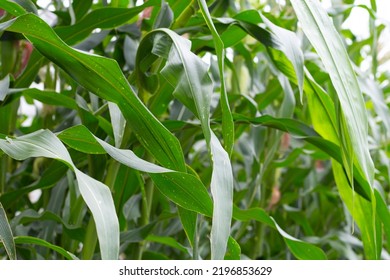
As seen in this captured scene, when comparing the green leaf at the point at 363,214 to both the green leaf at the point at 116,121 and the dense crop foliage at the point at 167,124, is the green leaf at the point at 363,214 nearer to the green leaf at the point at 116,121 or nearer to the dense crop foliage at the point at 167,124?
the dense crop foliage at the point at 167,124

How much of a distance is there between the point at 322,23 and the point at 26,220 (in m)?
0.37

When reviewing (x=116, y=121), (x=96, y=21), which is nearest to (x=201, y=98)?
(x=116, y=121)

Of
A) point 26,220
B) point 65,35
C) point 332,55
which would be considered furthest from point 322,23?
point 26,220

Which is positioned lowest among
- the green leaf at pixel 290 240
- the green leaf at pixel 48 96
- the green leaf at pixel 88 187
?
the green leaf at pixel 290 240

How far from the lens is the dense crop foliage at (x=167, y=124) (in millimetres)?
382

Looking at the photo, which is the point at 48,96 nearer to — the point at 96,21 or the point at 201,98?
the point at 96,21

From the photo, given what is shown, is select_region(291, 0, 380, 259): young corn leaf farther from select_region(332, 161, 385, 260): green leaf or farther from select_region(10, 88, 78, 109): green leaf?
select_region(10, 88, 78, 109): green leaf

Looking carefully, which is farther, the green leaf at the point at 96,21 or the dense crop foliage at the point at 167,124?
the green leaf at the point at 96,21

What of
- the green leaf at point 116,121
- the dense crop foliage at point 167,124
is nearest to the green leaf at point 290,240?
the dense crop foliage at point 167,124

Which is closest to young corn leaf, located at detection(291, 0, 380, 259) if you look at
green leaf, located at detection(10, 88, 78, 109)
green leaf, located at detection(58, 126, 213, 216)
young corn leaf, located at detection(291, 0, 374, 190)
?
young corn leaf, located at detection(291, 0, 374, 190)

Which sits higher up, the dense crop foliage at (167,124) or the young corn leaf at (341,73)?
the young corn leaf at (341,73)

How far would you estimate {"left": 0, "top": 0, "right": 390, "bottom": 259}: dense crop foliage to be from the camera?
0.38 meters

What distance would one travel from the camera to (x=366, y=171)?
38 cm
